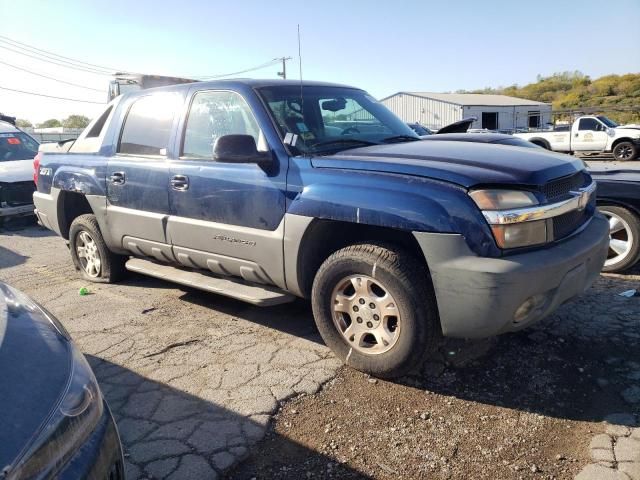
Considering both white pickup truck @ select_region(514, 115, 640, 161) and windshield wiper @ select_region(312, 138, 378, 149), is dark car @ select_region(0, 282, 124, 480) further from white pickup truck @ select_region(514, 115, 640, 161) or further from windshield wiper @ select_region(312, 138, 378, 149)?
white pickup truck @ select_region(514, 115, 640, 161)

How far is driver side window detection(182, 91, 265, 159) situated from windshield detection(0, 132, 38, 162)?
23.9 feet

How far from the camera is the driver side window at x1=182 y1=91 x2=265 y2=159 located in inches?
154

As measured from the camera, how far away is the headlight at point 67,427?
4.80 feet

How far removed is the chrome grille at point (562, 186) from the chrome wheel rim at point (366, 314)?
3.62 feet

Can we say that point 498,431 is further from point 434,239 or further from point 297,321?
point 297,321

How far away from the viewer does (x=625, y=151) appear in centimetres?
1927

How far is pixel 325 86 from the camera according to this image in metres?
4.45

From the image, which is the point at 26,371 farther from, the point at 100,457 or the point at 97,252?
the point at 97,252

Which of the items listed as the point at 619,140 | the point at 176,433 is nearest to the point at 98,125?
the point at 176,433

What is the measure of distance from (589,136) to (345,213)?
798 inches

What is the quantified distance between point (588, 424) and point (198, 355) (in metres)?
2.50

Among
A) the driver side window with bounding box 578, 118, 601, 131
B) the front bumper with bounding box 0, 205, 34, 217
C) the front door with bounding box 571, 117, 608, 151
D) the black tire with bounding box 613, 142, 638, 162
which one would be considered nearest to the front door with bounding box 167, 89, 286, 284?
the front bumper with bounding box 0, 205, 34, 217

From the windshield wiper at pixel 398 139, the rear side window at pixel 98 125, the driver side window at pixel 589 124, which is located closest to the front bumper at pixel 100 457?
the windshield wiper at pixel 398 139

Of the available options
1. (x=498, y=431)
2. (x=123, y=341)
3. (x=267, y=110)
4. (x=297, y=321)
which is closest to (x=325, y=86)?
(x=267, y=110)
